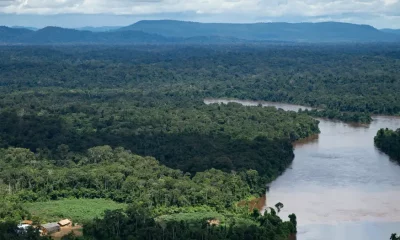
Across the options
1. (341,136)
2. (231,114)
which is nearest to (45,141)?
(231,114)

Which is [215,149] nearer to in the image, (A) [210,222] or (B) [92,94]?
(A) [210,222]

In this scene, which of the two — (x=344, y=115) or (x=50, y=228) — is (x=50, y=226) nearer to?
(x=50, y=228)

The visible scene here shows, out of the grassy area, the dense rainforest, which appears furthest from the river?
the grassy area

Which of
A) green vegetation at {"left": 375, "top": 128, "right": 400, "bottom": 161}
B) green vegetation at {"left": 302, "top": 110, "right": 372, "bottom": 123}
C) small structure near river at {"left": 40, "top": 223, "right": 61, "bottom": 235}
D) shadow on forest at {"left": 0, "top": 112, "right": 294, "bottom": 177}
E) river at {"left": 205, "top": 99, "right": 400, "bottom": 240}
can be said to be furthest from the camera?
green vegetation at {"left": 302, "top": 110, "right": 372, "bottom": 123}

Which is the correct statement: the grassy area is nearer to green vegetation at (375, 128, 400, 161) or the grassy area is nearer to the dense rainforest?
the dense rainforest

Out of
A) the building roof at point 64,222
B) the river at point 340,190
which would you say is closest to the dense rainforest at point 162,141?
the river at point 340,190

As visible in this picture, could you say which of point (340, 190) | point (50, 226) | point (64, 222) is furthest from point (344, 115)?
point (50, 226)

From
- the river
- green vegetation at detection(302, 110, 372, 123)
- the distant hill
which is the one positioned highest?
green vegetation at detection(302, 110, 372, 123)
